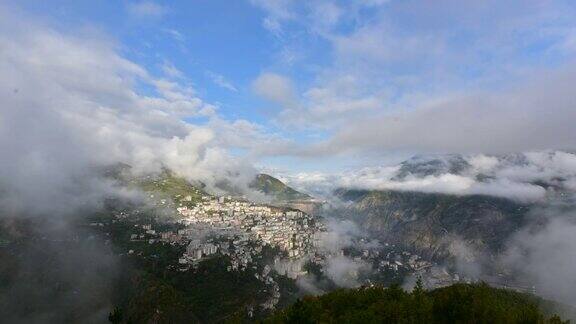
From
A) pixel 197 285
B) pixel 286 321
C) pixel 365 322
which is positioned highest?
pixel 365 322

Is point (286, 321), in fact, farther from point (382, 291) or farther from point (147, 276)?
point (147, 276)

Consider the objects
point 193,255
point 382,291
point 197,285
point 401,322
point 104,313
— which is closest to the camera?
point 401,322

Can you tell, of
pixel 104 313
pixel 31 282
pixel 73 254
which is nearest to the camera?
pixel 104 313

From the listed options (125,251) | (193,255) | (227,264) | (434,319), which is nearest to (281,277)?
(227,264)

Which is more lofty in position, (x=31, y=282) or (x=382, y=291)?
(x=382, y=291)

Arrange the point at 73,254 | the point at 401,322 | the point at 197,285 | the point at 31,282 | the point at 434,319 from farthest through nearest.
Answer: the point at 73,254
the point at 31,282
the point at 197,285
the point at 434,319
the point at 401,322

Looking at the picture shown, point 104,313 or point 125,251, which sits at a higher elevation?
point 125,251

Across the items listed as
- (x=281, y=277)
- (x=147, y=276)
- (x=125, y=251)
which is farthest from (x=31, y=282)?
(x=281, y=277)

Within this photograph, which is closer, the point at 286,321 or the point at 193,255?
the point at 286,321

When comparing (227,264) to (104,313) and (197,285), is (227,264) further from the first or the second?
(104,313)
